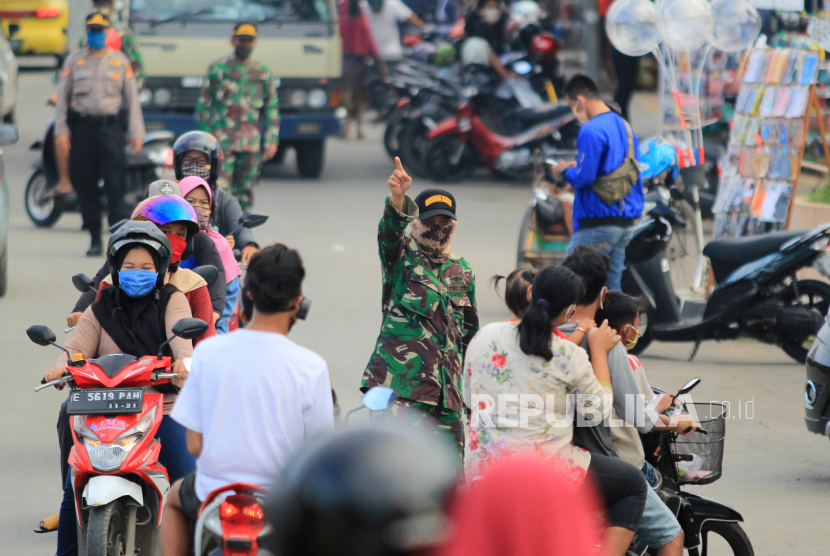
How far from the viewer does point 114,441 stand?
3.65m

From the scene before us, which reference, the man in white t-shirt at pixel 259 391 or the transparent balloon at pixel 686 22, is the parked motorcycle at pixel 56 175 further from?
the man in white t-shirt at pixel 259 391

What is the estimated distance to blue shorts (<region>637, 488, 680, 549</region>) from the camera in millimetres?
3570

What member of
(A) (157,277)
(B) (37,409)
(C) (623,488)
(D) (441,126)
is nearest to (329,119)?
(D) (441,126)

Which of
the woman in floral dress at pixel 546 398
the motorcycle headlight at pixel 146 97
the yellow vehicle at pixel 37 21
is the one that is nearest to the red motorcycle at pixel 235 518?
the woman in floral dress at pixel 546 398

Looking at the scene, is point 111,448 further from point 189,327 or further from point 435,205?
point 435,205

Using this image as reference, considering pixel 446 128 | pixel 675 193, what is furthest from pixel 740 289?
pixel 446 128

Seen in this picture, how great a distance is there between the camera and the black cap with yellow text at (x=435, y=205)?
4.23 meters

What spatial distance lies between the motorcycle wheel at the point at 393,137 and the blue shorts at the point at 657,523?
37.0 feet

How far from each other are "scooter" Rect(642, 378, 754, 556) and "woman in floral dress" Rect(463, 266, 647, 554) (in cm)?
43

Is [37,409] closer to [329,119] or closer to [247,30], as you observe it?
[247,30]

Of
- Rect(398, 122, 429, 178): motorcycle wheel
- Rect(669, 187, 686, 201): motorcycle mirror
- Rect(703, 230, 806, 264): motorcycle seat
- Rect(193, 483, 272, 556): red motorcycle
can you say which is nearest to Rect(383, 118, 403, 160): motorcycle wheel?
Rect(398, 122, 429, 178): motorcycle wheel

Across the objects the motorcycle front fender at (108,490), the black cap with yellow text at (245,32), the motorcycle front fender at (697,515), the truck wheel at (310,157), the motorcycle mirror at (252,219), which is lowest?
the truck wheel at (310,157)

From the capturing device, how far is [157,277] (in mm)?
3979

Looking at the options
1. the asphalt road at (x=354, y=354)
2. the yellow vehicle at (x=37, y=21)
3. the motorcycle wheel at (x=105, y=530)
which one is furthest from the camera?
the yellow vehicle at (x=37, y=21)
